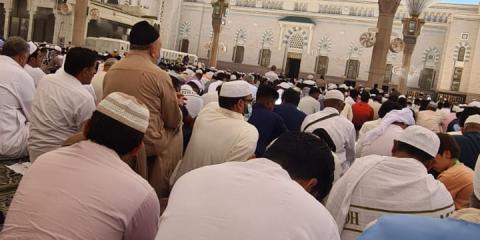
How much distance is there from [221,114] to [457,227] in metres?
2.17

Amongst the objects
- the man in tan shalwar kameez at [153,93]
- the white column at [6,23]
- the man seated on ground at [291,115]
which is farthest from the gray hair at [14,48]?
the white column at [6,23]

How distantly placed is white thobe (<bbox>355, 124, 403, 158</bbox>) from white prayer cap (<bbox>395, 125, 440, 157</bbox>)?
1876 mm

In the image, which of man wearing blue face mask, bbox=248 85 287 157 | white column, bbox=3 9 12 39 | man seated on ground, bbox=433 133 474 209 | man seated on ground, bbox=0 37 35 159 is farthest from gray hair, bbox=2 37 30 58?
white column, bbox=3 9 12 39

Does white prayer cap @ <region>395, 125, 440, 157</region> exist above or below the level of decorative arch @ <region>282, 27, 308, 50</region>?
below

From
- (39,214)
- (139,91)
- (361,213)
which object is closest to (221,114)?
(139,91)

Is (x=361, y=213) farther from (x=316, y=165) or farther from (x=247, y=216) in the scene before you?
(x=247, y=216)

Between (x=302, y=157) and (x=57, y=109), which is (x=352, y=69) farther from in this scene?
(x=302, y=157)

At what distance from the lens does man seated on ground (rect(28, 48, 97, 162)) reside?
339 cm

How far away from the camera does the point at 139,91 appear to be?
3008mm

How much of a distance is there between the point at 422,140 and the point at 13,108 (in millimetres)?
2988

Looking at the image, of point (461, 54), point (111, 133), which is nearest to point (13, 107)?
point (111, 133)

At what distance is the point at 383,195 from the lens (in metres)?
2.23

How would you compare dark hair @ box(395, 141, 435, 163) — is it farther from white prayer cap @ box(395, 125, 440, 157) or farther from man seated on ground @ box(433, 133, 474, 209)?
man seated on ground @ box(433, 133, 474, 209)

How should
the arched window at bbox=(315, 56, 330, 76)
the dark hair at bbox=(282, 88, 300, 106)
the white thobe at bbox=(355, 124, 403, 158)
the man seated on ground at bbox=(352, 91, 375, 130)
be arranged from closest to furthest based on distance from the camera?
1. the white thobe at bbox=(355, 124, 403, 158)
2. the dark hair at bbox=(282, 88, 300, 106)
3. the man seated on ground at bbox=(352, 91, 375, 130)
4. the arched window at bbox=(315, 56, 330, 76)
